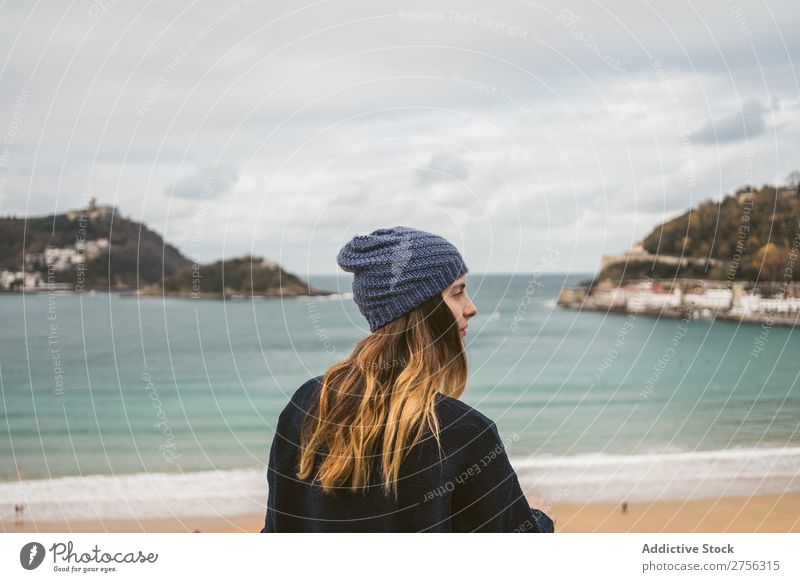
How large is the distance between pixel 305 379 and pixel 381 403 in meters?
10.2

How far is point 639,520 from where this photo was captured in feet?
17.5

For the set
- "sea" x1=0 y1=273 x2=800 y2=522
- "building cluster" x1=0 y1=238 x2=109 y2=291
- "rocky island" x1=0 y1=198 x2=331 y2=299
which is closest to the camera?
"rocky island" x1=0 y1=198 x2=331 y2=299

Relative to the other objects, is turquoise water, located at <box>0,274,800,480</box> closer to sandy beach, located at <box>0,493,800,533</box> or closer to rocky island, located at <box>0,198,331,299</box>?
sandy beach, located at <box>0,493,800,533</box>

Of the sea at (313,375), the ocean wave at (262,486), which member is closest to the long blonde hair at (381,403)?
the sea at (313,375)

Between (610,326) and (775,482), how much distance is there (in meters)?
9.33

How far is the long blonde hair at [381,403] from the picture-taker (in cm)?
145

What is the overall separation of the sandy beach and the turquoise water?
4.05ft

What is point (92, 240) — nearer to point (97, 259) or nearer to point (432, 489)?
point (97, 259)

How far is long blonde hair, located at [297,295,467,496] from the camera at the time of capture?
56.9 inches

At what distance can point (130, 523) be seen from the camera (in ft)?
17.7

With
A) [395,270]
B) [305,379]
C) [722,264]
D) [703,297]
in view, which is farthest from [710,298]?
[395,270]

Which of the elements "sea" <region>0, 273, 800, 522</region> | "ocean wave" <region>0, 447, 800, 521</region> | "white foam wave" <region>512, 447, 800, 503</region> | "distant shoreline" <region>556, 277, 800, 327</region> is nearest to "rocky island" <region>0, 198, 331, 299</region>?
"sea" <region>0, 273, 800, 522</region>

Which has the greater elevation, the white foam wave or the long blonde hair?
the long blonde hair

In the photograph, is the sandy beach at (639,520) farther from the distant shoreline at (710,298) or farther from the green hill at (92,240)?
the distant shoreline at (710,298)
